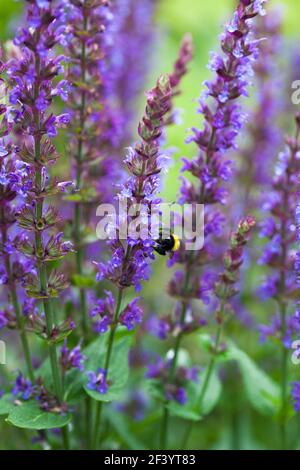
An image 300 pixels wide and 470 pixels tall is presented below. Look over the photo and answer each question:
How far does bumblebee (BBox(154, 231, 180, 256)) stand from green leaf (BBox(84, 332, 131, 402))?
74 centimetres

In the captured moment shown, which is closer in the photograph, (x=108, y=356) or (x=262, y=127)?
(x=108, y=356)

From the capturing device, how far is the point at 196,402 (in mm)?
3943

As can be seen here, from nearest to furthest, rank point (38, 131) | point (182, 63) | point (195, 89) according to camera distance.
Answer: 1. point (38, 131)
2. point (182, 63)
3. point (195, 89)

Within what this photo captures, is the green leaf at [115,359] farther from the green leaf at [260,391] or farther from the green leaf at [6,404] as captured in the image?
the green leaf at [260,391]

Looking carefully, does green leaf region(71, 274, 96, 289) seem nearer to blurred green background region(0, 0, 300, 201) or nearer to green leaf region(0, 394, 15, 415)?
green leaf region(0, 394, 15, 415)

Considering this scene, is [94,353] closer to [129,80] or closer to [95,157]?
[95,157]

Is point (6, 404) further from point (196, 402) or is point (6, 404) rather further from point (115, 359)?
point (196, 402)

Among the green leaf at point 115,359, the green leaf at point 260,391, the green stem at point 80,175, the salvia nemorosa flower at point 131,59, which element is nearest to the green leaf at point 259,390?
the green leaf at point 260,391

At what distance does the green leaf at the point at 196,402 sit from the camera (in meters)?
3.73

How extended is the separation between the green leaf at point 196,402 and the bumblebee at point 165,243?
41.6 inches

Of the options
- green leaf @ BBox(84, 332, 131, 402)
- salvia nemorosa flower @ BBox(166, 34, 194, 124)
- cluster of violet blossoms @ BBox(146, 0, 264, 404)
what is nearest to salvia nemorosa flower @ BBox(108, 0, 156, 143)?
salvia nemorosa flower @ BBox(166, 34, 194, 124)

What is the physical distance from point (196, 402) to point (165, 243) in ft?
4.07

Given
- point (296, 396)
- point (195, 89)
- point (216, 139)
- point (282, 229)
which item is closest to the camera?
point (216, 139)

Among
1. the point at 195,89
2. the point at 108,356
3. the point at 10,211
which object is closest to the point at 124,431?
the point at 108,356
